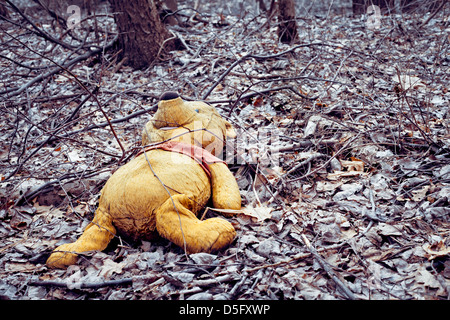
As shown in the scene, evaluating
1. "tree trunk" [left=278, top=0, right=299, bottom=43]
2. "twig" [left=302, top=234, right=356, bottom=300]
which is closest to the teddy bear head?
"twig" [left=302, top=234, right=356, bottom=300]

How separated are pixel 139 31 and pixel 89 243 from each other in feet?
15.8

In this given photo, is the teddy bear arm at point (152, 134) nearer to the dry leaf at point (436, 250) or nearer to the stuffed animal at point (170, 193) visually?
the stuffed animal at point (170, 193)

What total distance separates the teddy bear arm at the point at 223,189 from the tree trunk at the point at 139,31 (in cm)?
417

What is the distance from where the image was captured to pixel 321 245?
2.50 metres

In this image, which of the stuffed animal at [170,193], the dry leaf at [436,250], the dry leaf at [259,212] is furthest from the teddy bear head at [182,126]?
the dry leaf at [436,250]

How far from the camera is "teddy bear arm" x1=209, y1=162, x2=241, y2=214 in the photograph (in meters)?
→ 2.75

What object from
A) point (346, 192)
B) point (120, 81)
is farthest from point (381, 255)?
point (120, 81)

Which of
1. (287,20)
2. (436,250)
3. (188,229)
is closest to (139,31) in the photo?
(287,20)

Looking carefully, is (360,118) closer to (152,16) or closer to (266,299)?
(266,299)

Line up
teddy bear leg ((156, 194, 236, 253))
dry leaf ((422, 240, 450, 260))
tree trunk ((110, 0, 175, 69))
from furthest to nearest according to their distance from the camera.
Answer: tree trunk ((110, 0, 175, 69)) < teddy bear leg ((156, 194, 236, 253)) < dry leaf ((422, 240, 450, 260))

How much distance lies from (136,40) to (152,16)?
538 mm

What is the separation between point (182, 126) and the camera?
2936 mm

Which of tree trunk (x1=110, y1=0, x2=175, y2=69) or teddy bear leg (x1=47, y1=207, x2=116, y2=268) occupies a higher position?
tree trunk (x1=110, y1=0, x2=175, y2=69)

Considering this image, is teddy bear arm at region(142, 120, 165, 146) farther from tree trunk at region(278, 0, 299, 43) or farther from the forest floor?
tree trunk at region(278, 0, 299, 43)
